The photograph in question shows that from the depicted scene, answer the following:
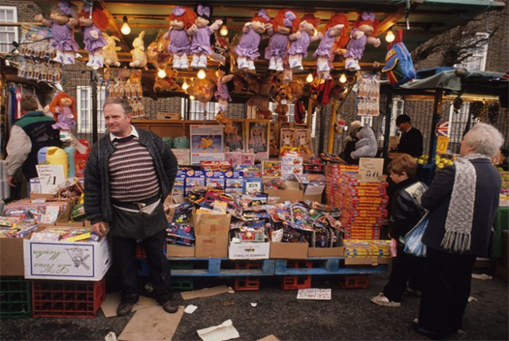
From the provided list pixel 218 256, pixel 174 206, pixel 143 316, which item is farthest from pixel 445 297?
pixel 174 206

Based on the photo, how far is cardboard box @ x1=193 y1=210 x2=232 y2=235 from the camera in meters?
3.61

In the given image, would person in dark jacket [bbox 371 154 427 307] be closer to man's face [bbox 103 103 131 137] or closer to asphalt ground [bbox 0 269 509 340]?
asphalt ground [bbox 0 269 509 340]

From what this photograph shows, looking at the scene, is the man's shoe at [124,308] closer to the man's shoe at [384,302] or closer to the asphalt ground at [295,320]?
the asphalt ground at [295,320]

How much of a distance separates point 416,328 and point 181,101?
13862mm

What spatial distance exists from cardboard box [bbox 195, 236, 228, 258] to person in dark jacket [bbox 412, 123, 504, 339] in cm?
197

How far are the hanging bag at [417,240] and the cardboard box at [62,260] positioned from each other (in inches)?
114

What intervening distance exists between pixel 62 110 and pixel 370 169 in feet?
13.2

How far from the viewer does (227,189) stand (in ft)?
15.7

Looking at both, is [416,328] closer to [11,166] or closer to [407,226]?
[407,226]

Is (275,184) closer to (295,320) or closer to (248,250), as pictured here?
(248,250)

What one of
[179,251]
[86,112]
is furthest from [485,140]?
[86,112]

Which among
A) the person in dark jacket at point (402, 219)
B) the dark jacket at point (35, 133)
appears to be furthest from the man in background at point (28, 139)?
the person in dark jacket at point (402, 219)

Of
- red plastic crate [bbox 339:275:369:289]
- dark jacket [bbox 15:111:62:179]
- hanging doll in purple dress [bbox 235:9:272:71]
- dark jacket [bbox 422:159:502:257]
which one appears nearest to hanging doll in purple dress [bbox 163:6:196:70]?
hanging doll in purple dress [bbox 235:9:272:71]

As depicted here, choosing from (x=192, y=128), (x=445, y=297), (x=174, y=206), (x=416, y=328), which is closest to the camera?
(x=445, y=297)
